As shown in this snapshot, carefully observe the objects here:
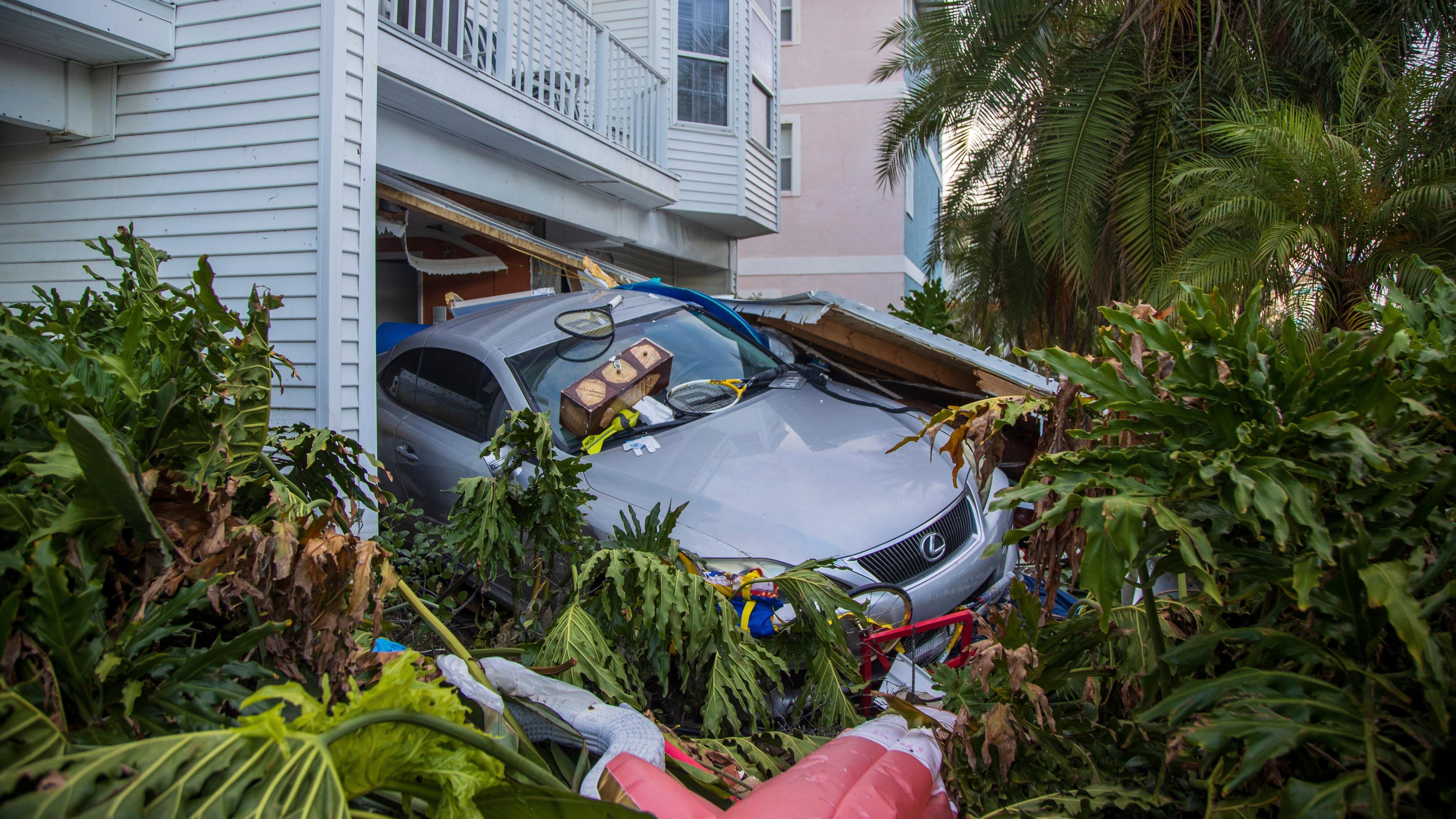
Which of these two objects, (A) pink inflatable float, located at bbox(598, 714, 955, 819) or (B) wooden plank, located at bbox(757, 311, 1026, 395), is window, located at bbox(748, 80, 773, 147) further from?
(A) pink inflatable float, located at bbox(598, 714, 955, 819)

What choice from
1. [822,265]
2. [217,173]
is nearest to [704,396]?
[217,173]

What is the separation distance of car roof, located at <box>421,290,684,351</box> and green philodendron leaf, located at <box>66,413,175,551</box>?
10.6ft

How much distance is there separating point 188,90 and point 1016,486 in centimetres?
508

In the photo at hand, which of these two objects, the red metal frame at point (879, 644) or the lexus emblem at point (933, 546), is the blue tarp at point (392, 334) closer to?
the lexus emblem at point (933, 546)

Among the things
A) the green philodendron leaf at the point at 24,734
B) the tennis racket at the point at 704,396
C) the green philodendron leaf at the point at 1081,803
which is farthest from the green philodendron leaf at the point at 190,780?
the tennis racket at the point at 704,396

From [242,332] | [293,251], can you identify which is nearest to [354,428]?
[293,251]

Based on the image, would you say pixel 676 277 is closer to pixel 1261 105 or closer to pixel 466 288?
pixel 466 288

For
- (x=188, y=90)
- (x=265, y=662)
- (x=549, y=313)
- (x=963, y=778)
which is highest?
(x=188, y=90)

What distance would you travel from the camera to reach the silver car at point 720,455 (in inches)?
137

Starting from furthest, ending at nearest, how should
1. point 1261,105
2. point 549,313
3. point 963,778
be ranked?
1. point 1261,105
2. point 549,313
3. point 963,778

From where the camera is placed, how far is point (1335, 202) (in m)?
5.89

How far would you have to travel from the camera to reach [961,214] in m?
10.4

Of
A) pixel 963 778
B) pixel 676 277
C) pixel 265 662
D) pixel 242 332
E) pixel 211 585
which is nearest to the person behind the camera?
pixel 211 585

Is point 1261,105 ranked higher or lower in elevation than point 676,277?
higher
